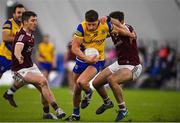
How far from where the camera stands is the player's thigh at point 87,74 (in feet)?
49.0

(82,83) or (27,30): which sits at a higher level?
(27,30)

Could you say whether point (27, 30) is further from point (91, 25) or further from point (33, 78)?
point (91, 25)

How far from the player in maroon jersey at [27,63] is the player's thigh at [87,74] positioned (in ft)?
2.45

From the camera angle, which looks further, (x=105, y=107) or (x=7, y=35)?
(x=7, y=35)

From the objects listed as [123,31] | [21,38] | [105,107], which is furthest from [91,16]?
[105,107]

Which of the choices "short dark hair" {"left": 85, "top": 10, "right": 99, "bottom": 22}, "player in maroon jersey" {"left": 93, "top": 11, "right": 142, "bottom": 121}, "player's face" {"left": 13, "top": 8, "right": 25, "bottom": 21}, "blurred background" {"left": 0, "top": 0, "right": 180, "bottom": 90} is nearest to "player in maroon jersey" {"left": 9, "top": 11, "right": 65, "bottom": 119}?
"short dark hair" {"left": 85, "top": 10, "right": 99, "bottom": 22}

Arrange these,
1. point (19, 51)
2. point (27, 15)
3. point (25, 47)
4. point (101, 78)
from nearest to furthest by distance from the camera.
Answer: point (19, 51) < point (27, 15) < point (25, 47) < point (101, 78)

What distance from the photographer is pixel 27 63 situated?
15016mm

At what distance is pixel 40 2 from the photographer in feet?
110

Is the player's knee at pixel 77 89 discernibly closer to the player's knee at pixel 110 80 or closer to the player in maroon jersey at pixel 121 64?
the player in maroon jersey at pixel 121 64

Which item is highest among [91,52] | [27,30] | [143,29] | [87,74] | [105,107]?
[27,30]

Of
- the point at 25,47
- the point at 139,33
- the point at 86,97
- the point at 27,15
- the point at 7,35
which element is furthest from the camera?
the point at 139,33

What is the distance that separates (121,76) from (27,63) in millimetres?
2007

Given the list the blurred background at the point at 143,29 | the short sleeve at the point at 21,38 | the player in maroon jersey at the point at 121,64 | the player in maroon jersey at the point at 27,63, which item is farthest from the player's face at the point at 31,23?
the blurred background at the point at 143,29
